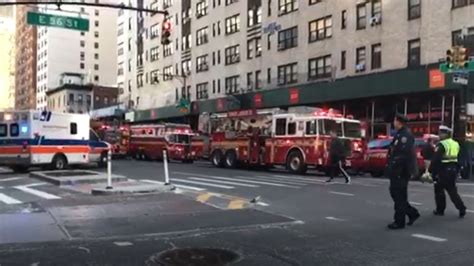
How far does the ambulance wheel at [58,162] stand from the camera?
88.9 feet

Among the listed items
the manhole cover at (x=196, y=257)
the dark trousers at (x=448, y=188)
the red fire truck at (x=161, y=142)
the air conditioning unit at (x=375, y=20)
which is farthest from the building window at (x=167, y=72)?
the manhole cover at (x=196, y=257)

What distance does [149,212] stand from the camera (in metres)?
11.9

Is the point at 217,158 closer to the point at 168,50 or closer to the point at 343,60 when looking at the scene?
the point at 343,60

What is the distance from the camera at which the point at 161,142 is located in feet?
135

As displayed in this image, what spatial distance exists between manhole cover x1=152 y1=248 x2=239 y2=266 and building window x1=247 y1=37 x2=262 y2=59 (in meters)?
42.2

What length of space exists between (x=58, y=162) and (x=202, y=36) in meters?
34.1

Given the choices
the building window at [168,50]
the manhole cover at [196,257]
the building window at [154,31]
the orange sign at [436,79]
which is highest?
the building window at [154,31]

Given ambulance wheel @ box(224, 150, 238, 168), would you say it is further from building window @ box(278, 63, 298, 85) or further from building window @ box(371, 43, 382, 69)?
building window @ box(278, 63, 298, 85)

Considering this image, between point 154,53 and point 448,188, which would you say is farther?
point 154,53

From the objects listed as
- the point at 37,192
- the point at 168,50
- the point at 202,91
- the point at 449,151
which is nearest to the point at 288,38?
the point at 202,91

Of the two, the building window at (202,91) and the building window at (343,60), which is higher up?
the building window at (343,60)

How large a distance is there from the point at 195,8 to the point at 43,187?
45.4 meters

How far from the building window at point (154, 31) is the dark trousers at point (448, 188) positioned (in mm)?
59696

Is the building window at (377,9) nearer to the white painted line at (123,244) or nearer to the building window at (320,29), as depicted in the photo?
the building window at (320,29)
